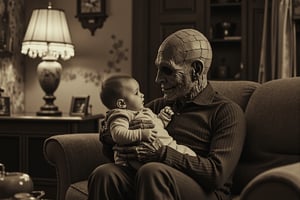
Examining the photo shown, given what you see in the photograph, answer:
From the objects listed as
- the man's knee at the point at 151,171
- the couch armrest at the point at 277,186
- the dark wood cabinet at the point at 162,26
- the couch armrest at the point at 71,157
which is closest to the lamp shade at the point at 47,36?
the dark wood cabinet at the point at 162,26

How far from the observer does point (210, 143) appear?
1.93 metres

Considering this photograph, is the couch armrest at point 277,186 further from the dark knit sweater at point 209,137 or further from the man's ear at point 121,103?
the man's ear at point 121,103

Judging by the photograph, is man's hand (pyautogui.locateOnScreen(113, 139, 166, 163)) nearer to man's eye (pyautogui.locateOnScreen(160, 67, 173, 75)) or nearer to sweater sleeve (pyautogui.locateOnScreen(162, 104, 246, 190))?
sweater sleeve (pyautogui.locateOnScreen(162, 104, 246, 190))

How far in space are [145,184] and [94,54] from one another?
9.18ft

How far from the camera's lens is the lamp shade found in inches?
148

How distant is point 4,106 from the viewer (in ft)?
12.6

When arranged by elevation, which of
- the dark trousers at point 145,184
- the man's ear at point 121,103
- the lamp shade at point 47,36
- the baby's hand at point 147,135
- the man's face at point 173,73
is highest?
the lamp shade at point 47,36

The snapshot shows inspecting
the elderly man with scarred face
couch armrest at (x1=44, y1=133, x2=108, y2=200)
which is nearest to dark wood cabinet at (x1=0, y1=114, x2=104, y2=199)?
couch armrest at (x1=44, y1=133, x2=108, y2=200)

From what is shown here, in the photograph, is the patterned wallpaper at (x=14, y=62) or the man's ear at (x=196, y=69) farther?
the patterned wallpaper at (x=14, y=62)

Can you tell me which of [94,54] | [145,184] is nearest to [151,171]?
[145,184]

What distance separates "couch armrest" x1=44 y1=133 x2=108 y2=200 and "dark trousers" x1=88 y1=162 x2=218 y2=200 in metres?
0.48

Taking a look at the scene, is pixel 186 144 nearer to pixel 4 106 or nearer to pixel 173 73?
pixel 173 73

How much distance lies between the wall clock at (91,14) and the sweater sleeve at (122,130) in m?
2.47

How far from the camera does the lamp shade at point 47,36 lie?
3.77m
